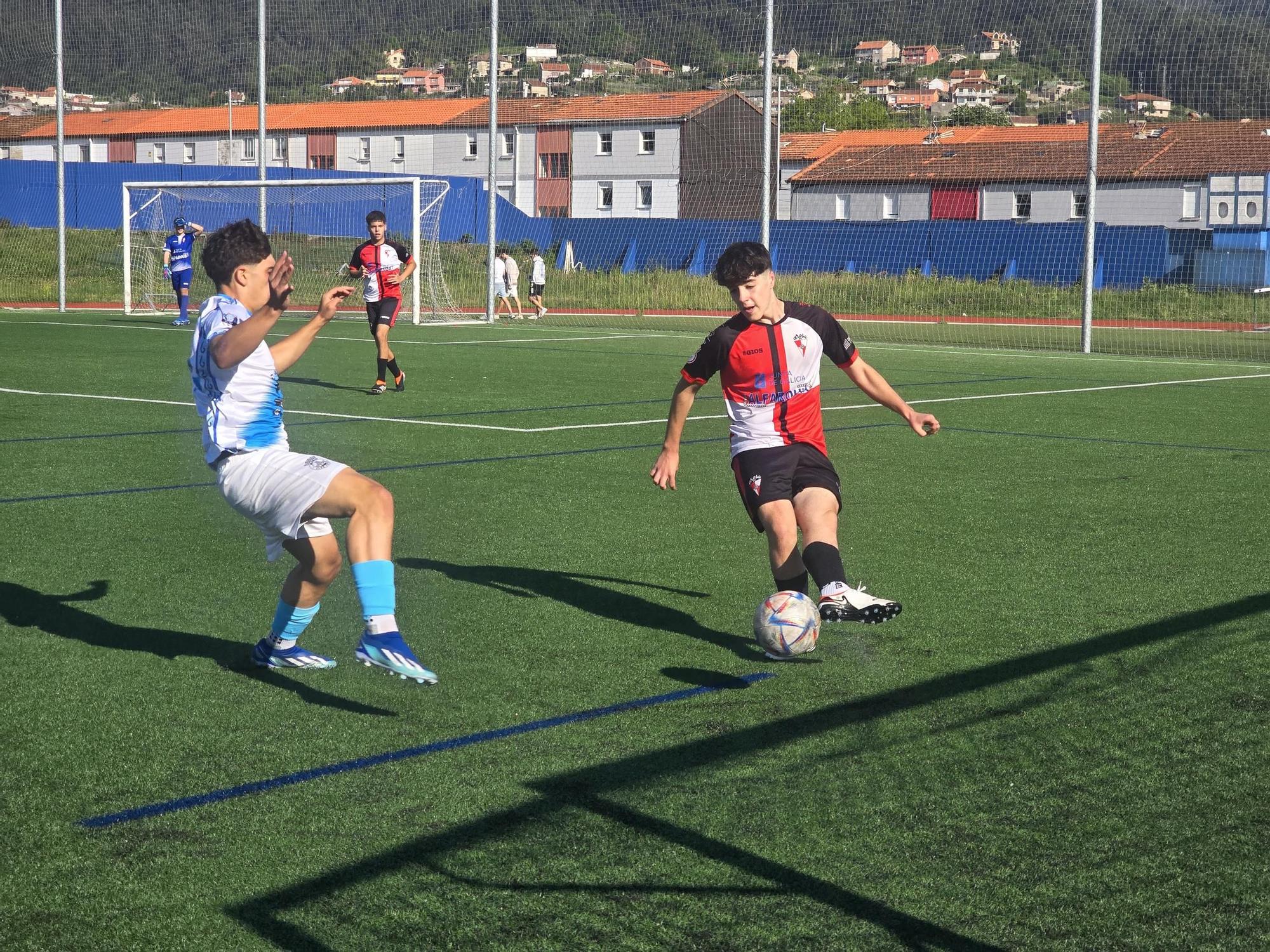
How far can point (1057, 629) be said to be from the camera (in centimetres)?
607

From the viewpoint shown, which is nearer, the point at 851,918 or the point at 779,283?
the point at 851,918

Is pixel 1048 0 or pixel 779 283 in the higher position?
pixel 1048 0

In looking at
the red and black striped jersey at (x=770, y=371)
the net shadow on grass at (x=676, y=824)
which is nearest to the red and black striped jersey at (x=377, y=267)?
the red and black striped jersey at (x=770, y=371)

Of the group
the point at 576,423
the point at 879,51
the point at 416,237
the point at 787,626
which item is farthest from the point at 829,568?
the point at 879,51

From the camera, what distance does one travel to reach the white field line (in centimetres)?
1309

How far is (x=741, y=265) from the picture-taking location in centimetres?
603

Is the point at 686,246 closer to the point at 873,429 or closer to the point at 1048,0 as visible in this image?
the point at 1048,0

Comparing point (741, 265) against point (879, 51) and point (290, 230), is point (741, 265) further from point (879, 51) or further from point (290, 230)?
point (290, 230)

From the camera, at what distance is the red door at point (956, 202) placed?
4688 cm

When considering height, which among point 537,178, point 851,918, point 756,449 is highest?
point 537,178

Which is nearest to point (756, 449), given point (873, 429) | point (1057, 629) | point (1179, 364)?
point (1057, 629)

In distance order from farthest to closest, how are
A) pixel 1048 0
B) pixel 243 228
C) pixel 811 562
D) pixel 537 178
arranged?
pixel 537 178, pixel 1048 0, pixel 811 562, pixel 243 228

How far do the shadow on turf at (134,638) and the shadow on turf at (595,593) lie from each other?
55.7 inches

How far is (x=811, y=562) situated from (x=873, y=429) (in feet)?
25.2
